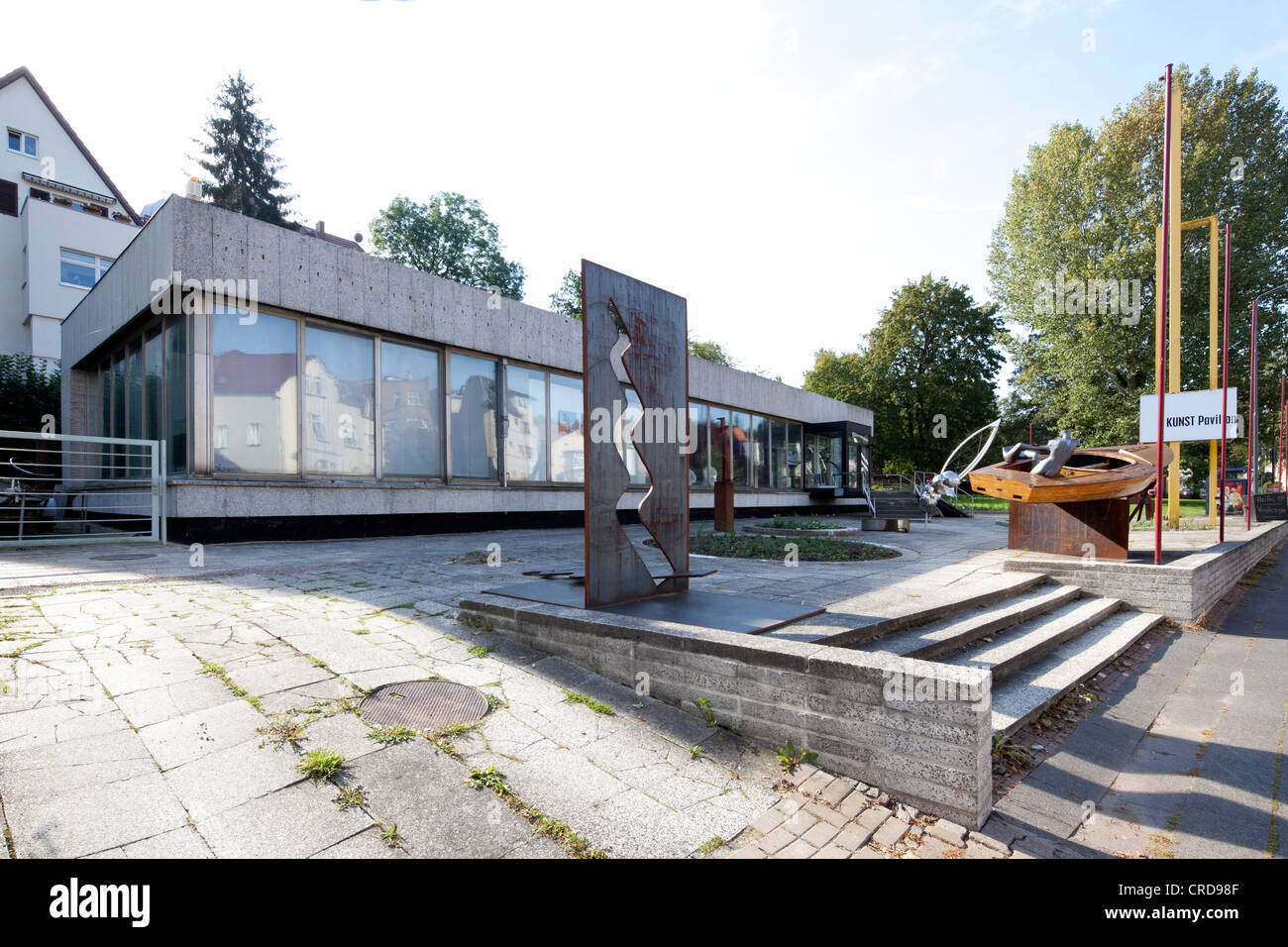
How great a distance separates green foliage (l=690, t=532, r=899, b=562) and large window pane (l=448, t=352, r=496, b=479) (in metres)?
5.35

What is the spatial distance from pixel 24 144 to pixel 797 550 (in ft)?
116

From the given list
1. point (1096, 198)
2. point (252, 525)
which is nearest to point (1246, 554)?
point (252, 525)

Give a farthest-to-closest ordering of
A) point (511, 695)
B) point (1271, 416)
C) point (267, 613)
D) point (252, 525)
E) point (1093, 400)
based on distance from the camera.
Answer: point (1271, 416)
point (1093, 400)
point (252, 525)
point (267, 613)
point (511, 695)

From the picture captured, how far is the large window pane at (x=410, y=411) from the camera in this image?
1178cm

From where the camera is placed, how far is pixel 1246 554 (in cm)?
1075

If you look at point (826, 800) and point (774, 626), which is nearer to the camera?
point (826, 800)

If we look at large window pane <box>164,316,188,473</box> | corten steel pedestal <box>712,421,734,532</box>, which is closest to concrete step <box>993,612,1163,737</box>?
corten steel pedestal <box>712,421,734,532</box>

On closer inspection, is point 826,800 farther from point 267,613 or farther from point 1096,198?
point 1096,198

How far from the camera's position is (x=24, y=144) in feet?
82.6

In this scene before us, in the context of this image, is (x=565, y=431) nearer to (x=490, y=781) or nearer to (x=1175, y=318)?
(x=1175, y=318)

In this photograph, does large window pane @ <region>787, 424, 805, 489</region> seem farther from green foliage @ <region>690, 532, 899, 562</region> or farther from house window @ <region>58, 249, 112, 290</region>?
house window @ <region>58, 249, 112, 290</region>

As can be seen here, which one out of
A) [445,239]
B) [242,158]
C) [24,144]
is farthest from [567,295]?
[24,144]
